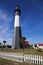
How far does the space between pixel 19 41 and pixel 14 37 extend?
7.11 ft

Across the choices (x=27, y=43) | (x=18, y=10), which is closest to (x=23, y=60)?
(x=18, y=10)

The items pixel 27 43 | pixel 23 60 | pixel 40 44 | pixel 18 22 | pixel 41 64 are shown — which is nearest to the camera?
pixel 41 64

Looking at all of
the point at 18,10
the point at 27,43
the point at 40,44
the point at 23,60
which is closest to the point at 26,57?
the point at 23,60

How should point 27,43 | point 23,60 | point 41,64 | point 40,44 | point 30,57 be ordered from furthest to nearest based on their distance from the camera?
point 40,44
point 27,43
point 23,60
point 30,57
point 41,64

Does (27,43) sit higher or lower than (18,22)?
lower

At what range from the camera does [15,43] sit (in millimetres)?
53938

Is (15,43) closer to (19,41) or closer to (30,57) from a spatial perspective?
(19,41)

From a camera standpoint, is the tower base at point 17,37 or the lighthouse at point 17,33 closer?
the lighthouse at point 17,33

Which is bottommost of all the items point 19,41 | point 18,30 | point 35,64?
point 35,64

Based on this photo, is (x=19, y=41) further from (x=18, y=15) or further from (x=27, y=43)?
(x=27, y=43)

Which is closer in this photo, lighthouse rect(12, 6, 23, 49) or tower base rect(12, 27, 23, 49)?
lighthouse rect(12, 6, 23, 49)

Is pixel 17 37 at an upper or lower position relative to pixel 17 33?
lower

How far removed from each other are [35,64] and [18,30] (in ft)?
124

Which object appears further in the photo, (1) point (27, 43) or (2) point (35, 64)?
(1) point (27, 43)
